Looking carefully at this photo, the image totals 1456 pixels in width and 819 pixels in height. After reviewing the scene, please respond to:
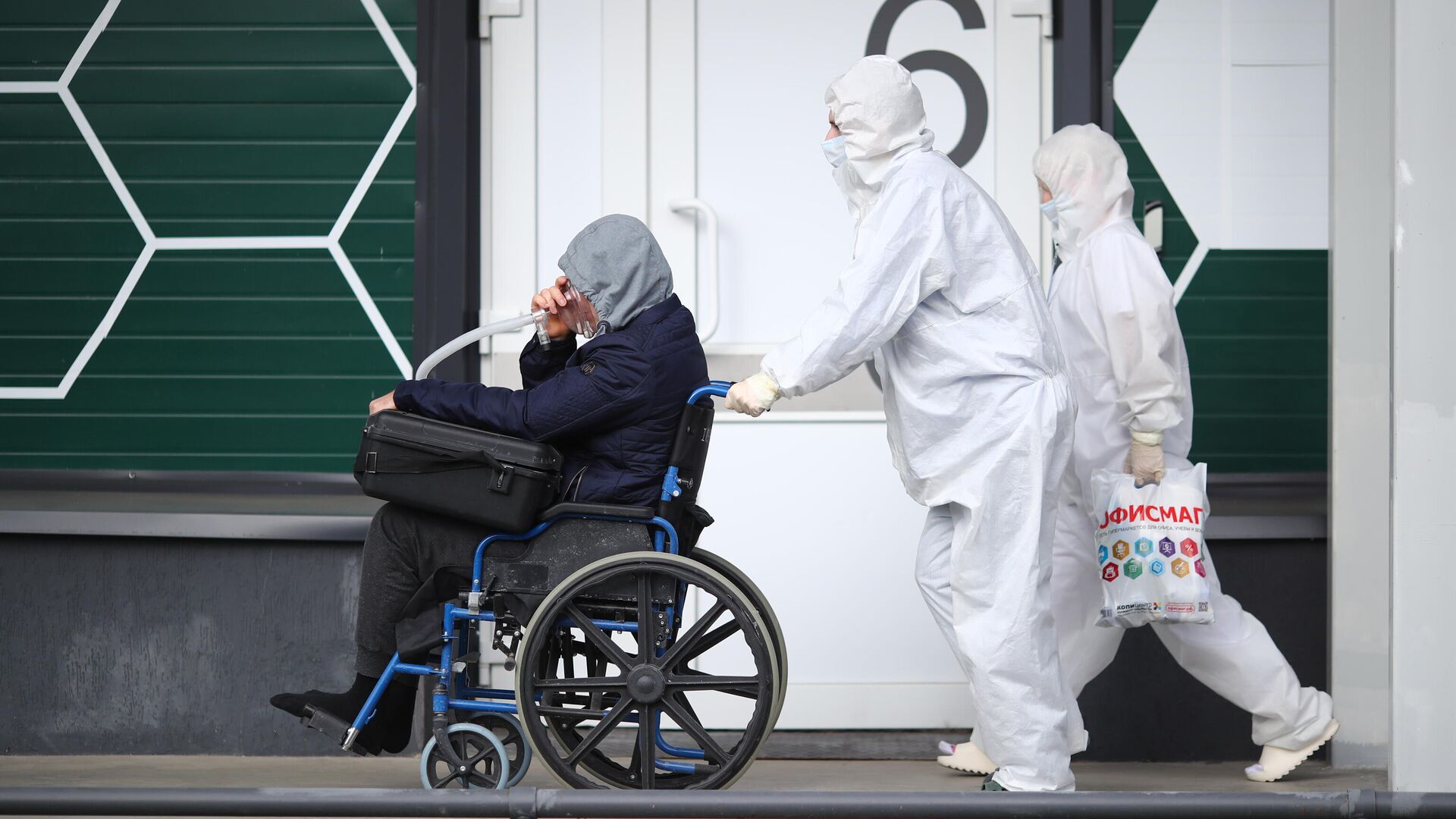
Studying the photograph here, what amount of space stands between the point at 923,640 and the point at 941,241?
1513 mm

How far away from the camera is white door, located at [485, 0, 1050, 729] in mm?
4121

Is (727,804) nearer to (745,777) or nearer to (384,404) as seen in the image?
(384,404)

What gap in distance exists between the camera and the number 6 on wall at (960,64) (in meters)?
4.14

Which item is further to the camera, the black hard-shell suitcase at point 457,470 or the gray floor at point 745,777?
the gray floor at point 745,777

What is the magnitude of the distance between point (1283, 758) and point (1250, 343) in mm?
1164

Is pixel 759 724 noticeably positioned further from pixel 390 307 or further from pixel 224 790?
pixel 390 307

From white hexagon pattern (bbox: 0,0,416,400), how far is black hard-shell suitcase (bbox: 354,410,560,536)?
47.1 inches

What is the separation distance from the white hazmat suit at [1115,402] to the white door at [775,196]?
498 millimetres

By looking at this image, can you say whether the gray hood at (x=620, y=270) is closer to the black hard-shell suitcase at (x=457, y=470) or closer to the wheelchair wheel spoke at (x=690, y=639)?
the black hard-shell suitcase at (x=457, y=470)

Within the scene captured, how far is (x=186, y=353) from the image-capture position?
414cm

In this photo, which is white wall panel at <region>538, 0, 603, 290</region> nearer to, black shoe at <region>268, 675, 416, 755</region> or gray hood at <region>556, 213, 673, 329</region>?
gray hood at <region>556, 213, 673, 329</region>

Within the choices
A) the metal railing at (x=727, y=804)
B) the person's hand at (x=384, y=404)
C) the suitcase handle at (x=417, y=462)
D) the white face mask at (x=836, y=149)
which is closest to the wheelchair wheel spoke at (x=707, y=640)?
the suitcase handle at (x=417, y=462)

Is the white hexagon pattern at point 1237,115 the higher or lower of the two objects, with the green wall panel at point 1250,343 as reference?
higher

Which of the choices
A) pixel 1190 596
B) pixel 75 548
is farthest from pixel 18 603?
pixel 1190 596
